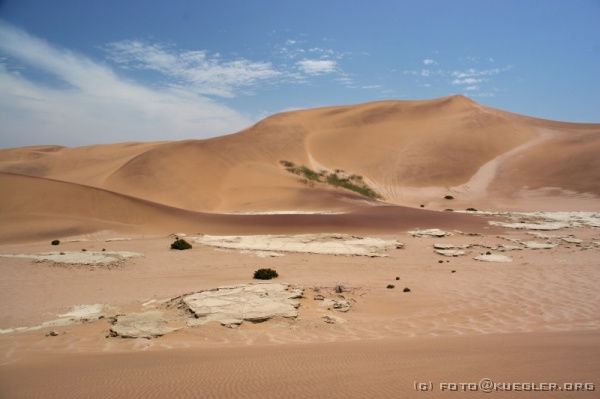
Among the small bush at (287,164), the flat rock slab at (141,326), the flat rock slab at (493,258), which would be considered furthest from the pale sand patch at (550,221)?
the small bush at (287,164)

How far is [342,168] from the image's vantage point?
5431 centimetres

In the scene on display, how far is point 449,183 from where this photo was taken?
48.6 meters

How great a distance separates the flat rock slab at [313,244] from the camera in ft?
60.4

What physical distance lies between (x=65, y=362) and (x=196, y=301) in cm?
337

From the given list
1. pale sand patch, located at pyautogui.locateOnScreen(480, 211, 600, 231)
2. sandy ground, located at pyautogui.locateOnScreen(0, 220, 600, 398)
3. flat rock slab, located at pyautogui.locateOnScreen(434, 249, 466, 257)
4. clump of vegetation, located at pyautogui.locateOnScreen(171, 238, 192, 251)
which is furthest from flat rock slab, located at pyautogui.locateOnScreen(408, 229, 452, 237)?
clump of vegetation, located at pyautogui.locateOnScreen(171, 238, 192, 251)

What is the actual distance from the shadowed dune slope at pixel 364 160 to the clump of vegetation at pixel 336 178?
1386 mm

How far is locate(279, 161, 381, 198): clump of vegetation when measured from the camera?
45.7m

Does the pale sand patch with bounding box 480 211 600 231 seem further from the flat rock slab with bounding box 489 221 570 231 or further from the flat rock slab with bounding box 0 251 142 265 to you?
the flat rock slab with bounding box 0 251 142 265

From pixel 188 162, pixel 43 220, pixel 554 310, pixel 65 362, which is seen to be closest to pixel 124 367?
pixel 65 362

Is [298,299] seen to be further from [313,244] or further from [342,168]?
[342,168]

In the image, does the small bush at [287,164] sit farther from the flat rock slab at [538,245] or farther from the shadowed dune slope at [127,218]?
the flat rock slab at [538,245]

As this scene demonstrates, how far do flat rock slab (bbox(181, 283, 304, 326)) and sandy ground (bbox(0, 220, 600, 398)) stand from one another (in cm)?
35

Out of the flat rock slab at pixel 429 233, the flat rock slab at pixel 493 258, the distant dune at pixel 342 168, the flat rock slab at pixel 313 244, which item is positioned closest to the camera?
the flat rock slab at pixel 493 258

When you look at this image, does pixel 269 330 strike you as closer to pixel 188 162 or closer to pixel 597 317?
pixel 597 317
